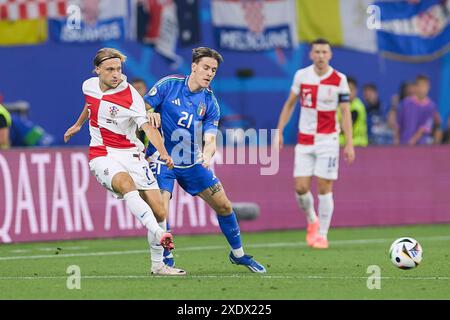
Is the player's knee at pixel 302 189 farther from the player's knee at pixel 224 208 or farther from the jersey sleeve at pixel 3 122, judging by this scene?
the jersey sleeve at pixel 3 122

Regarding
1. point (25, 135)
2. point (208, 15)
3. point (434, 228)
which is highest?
point (208, 15)

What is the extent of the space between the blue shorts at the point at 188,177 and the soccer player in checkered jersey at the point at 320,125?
370 cm

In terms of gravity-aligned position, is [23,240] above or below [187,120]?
below

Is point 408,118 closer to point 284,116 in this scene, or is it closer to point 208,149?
point 284,116

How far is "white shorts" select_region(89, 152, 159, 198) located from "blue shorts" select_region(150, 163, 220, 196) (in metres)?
0.30

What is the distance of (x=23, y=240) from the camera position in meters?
16.0

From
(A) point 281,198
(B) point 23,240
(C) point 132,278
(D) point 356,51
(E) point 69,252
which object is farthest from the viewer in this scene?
(D) point 356,51

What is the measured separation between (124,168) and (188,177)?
73 cm

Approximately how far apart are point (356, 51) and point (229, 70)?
258 centimetres

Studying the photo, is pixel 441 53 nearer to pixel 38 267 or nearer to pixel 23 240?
pixel 23 240

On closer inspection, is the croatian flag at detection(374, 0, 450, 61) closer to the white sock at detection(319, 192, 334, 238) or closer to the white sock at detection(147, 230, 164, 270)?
the white sock at detection(319, 192, 334, 238)

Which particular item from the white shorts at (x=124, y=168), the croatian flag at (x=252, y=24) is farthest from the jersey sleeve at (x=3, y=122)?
the croatian flag at (x=252, y=24)
